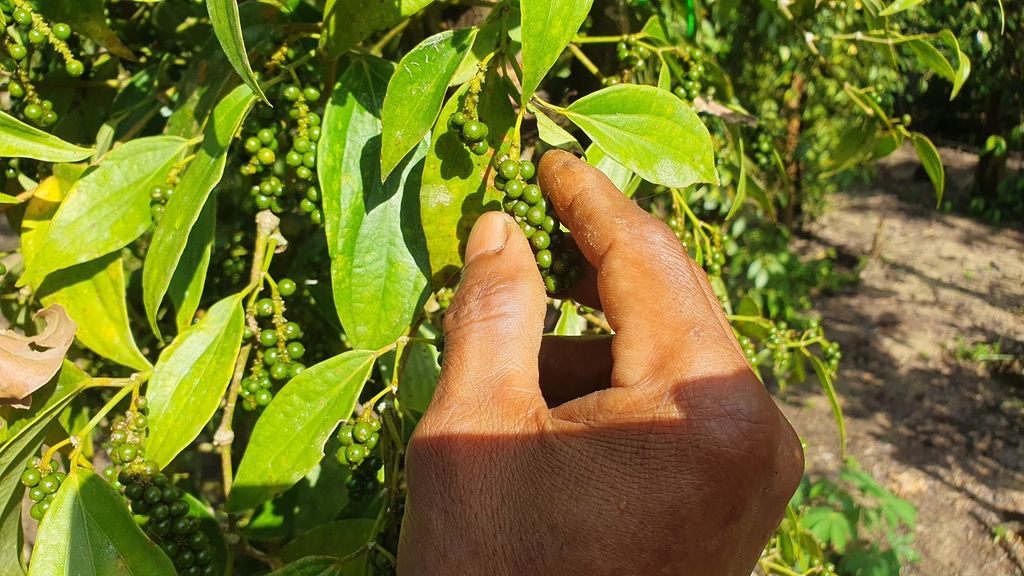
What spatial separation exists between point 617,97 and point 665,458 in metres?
0.34

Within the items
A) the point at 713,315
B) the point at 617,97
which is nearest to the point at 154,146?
the point at 617,97

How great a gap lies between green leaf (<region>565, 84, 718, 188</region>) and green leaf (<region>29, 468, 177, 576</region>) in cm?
56

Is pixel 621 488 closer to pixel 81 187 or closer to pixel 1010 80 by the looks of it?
pixel 81 187

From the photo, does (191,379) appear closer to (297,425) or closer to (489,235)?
(297,425)

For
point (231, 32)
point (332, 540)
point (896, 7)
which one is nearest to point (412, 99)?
point (231, 32)

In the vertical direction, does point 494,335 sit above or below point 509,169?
below

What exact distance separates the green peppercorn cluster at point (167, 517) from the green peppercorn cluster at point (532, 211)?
1.40 ft

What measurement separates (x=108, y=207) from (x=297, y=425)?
307 millimetres

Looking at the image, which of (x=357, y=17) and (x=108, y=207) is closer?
(x=357, y=17)

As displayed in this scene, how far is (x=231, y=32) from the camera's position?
0.50 meters

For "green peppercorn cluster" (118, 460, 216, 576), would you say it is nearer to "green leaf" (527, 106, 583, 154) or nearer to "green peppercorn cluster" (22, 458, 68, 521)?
"green peppercorn cluster" (22, 458, 68, 521)

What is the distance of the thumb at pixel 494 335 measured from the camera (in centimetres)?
61

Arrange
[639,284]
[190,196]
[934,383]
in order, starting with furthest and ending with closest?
[934,383], [190,196], [639,284]

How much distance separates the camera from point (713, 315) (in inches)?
23.9
